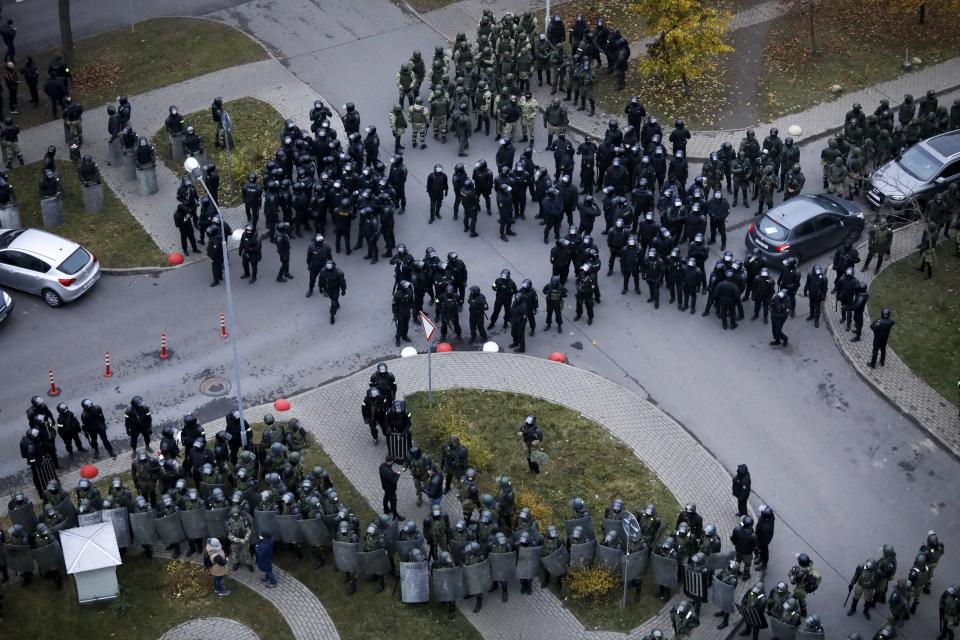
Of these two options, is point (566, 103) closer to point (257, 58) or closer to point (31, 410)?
point (257, 58)

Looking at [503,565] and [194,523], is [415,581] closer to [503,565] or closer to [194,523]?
[503,565]

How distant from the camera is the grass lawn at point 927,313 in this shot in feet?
103

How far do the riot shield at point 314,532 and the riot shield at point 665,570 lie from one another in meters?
6.03

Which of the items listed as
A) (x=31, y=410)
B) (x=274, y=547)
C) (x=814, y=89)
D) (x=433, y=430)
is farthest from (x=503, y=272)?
(x=814, y=89)

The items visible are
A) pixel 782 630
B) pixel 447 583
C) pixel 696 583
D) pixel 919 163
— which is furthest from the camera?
pixel 919 163

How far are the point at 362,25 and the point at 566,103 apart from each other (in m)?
7.77

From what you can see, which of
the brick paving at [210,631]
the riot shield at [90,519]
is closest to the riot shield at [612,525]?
the brick paving at [210,631]

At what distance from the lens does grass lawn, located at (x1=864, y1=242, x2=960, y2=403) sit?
103ft

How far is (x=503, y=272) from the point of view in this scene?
105 ft

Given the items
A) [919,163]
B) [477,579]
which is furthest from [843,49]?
[477,579]

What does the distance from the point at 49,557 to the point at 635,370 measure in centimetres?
1299

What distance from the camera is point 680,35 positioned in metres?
39.2

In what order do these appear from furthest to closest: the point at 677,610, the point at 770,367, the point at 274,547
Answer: the point at 770,367 → the point at 274,547 → the point at 677,610

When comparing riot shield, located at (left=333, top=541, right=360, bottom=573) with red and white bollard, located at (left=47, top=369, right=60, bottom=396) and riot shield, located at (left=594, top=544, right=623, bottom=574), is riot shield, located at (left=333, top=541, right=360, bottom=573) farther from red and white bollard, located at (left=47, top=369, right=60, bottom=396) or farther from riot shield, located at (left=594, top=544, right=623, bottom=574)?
red and white bollard, located at (left=47, top=369, right=60, bottom=396)
